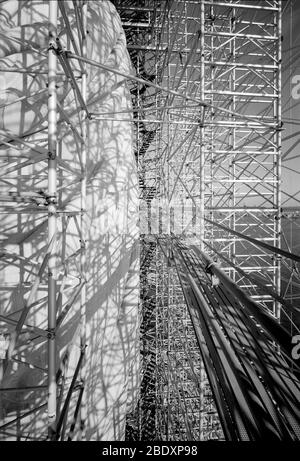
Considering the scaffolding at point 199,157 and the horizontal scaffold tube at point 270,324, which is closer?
the horizontal scaffold tube at point 270,324

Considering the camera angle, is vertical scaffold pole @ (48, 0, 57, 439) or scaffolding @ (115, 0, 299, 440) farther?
scaffolding @ (115, 0, 299, 440)

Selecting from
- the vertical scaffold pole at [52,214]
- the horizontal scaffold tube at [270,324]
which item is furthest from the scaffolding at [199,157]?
the vertical scaffold pole at [52,214]

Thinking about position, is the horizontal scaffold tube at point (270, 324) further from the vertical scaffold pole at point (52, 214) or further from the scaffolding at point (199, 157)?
the vertical scaffold pole at point (52, 214)

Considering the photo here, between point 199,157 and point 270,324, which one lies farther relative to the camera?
point 199,157

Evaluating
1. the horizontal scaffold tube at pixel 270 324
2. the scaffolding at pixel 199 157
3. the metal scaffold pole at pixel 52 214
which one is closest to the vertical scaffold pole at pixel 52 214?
the metal scaffold pole at pixel 52 214

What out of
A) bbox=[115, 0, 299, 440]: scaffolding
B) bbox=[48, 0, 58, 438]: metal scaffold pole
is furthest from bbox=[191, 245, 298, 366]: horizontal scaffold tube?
bbox=[48, 0, 58, 438]: metal scaffold pole

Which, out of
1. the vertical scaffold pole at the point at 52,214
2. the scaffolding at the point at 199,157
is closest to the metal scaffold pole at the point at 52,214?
the vertical scaffold pole at the point at 52,214

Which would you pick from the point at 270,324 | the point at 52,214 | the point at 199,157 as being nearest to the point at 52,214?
the point at 52,214

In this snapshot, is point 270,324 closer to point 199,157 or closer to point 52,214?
point 52,214

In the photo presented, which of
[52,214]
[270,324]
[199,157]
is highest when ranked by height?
[199,157]

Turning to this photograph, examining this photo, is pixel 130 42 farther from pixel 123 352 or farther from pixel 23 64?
pixel 123 352

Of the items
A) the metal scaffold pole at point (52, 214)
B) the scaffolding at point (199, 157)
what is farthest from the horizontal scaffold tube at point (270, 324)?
the metal scaffold pole at point (52, 214)

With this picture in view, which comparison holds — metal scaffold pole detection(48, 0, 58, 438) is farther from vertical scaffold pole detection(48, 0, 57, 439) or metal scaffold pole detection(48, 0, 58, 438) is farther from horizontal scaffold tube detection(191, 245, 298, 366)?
horizontal scaffold tube detection(191, 245, 298, 366)

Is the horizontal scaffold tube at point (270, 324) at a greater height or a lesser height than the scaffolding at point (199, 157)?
lesser
